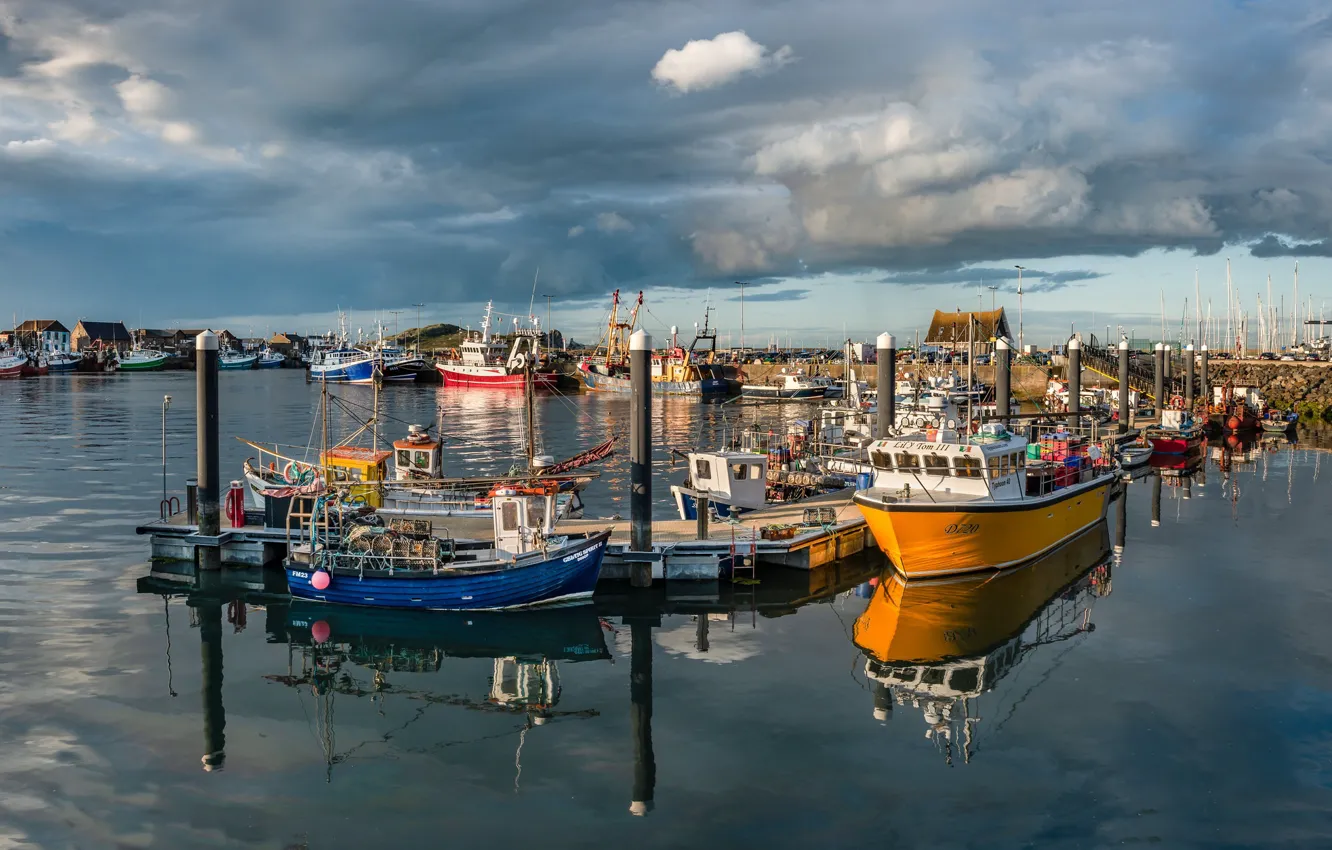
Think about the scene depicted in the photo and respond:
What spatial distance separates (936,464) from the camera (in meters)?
27.7

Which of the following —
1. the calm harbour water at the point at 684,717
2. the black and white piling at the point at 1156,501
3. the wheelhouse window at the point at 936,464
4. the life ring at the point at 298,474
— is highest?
the wheelhouse window at the point at 936,464

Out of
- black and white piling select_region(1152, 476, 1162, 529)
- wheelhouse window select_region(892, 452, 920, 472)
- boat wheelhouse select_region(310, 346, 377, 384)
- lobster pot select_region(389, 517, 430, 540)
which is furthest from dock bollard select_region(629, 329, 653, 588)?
boat wheelhouse select_region(310, 346, 377, 384)

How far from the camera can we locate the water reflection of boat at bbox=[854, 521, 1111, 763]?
18.7m

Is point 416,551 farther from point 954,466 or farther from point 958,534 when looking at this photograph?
point 954,466

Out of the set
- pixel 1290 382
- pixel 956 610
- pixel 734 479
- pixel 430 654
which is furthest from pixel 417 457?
pixel 1290 382

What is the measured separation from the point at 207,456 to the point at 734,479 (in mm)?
16033

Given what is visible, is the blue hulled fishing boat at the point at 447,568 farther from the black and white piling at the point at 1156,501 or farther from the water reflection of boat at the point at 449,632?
the black and white piling at the point at 1156,501

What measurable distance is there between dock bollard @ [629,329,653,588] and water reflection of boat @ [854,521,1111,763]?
581cm

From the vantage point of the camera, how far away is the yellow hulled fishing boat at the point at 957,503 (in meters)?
26.3

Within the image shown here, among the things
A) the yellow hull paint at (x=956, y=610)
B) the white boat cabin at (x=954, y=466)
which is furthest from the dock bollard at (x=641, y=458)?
the white boat cabin at (x=954, y=466)

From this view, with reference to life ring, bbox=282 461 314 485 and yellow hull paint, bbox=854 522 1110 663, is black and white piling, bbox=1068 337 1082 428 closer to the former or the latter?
yellow hull paint, bbox=854 522 1110 663

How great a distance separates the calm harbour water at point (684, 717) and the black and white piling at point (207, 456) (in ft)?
6.15

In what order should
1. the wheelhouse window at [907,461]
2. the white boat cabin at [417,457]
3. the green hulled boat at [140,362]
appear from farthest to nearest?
the green hulled boat at [140,362]
the white boat cabin at [417,457]
the wheelhouse window at [907,461]

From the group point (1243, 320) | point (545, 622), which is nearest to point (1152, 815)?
point (545, 622)
